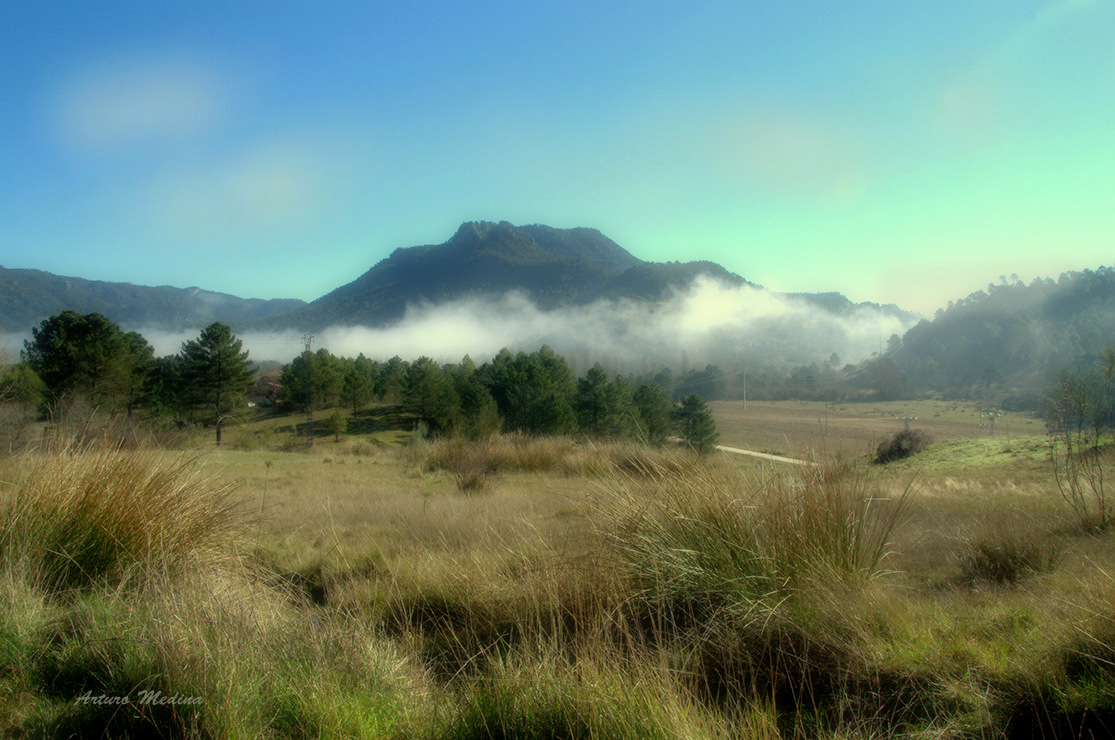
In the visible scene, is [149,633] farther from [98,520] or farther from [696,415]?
[696,415]

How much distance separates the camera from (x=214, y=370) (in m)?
46.6

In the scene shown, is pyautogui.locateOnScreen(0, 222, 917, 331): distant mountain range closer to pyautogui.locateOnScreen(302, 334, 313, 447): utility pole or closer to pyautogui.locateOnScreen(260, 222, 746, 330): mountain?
pyautogui.locateOnScreen(260, 222, 746, 330): mountain

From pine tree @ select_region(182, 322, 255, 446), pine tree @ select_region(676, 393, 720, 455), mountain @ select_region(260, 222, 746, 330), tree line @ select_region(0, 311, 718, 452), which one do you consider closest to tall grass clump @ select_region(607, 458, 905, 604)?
pine tree @ select_region(676, 393, 720, 455)

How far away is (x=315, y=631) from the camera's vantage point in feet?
9.93

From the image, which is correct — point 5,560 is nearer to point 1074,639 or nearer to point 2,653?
point 2,653

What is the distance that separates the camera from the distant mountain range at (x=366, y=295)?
153ft

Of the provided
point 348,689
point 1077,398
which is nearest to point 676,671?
point 348,689

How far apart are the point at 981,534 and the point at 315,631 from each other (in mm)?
5890

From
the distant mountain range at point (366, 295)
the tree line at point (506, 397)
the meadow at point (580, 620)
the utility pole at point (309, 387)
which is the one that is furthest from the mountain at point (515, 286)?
the meadow at point (580, 620)

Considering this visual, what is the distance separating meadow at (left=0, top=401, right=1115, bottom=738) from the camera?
2406 millimetres

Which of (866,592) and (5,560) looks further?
(5,560)

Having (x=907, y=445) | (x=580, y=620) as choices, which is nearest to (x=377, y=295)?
(x=907, y=445)

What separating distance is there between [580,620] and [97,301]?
196ft

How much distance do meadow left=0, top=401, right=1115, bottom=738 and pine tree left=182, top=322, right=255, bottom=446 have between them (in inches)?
1790
